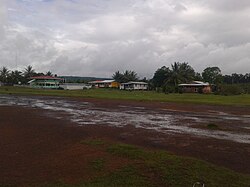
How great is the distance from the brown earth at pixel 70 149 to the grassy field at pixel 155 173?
352 millimetres

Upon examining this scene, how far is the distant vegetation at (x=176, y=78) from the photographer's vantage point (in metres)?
76.7

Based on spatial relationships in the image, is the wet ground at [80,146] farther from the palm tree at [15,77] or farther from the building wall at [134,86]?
the palm tree at [15,77]

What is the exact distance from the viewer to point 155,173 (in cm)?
860

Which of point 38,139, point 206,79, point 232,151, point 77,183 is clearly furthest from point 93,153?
point 206,79

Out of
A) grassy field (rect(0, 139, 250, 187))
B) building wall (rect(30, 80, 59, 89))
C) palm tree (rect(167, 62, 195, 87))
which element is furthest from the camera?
building wall (rect(30, 80, 59, 89))

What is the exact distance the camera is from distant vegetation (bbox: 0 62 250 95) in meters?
76.7

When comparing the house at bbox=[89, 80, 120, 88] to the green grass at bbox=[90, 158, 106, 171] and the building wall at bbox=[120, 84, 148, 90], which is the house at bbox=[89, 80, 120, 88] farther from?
the green grass at bbox=[90, 158, 106, 171]

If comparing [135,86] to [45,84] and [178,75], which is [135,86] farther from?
[45,84]

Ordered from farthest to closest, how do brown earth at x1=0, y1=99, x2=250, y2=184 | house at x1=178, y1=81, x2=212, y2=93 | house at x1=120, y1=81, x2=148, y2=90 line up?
1. house at x1=120, y1=81, x2=148, y2=90
2. house at x1=178, y1=81, x2=212, y2=93
3. brown earth at x1=0, y1=99, x2=250, y2=184

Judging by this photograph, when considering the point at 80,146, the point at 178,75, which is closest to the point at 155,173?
the point at 80,146

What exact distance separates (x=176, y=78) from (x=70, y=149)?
77.0 meters

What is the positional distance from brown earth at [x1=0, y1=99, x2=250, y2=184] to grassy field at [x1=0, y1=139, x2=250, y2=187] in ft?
1.16

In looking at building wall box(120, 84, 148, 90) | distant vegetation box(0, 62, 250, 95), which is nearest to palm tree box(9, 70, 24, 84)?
distant vegetation box(0, 62, 250, 95)

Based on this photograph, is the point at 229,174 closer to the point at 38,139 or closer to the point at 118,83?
the point at 38,139
